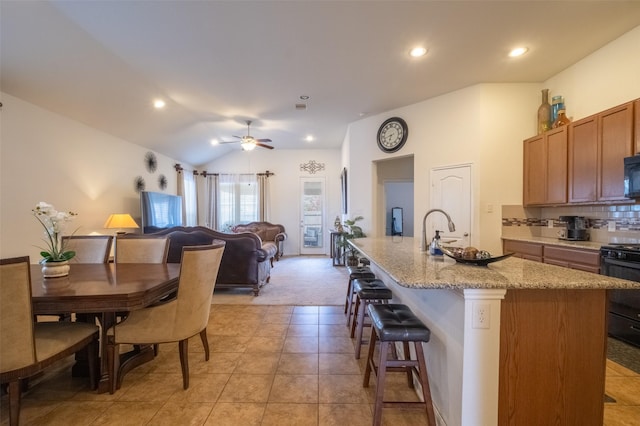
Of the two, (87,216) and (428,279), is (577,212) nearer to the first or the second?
(428,279)

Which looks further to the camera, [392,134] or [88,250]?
[392,134]

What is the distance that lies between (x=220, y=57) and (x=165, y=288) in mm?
2653

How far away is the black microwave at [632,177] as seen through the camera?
2438 mm

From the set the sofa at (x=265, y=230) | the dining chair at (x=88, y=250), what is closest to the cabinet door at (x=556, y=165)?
the dining chair at (x=88, y=250)

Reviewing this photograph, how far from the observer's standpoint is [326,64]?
132 inches

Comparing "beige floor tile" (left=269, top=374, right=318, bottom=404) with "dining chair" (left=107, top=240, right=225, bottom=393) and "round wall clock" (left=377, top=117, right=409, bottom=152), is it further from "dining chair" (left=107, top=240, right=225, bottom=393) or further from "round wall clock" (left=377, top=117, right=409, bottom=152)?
"round wall clock" (left=377, top=117, right=409, bottom=152)

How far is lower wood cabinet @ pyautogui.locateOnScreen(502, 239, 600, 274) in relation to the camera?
106 inches

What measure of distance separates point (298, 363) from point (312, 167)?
6424mm

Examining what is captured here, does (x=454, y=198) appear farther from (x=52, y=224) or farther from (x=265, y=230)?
(x=265, y=230)

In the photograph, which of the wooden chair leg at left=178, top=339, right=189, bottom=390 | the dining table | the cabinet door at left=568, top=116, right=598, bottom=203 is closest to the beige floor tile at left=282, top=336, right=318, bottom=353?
the wooden chair leg at left=178, top=339, right=189, bottom=390

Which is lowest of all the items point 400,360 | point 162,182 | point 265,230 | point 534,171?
Result: point 400,360

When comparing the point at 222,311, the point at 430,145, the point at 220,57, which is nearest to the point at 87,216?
the point at 222,311

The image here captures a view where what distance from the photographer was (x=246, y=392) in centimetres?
199

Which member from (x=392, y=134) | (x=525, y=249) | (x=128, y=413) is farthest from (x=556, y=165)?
(x=128, y=413)
